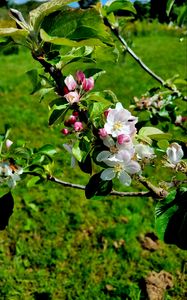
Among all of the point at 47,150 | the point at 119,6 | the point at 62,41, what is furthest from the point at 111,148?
the point at 119,6

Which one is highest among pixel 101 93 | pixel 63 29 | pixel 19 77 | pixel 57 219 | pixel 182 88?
pixel 63 29

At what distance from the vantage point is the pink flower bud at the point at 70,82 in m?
1.27

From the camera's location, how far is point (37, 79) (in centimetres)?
128

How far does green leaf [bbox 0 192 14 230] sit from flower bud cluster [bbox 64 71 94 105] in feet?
2.00

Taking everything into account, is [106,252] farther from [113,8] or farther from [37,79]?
[37,79]

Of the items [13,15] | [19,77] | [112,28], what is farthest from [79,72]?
[19,77]

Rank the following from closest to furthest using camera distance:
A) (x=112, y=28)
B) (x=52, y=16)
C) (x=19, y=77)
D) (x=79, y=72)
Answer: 1. (x=52, y=16)
2. (x=79, y=72)
3. (x=112, y=28)
4. (x=19, y=77)

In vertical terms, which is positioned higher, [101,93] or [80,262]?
[101,93]

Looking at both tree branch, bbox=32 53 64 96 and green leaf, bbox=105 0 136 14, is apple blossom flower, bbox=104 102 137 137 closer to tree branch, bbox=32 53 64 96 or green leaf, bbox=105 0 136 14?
tree branch, bbox=32 53 64 96

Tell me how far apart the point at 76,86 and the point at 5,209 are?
636 millimetres

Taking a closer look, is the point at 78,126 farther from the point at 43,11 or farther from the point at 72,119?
the point at 43,11

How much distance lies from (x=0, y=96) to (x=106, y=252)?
4336 millimetres

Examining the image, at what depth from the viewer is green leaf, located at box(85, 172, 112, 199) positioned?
140 cm

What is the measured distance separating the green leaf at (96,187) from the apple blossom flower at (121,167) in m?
0.10
